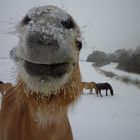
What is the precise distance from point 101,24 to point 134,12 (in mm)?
583

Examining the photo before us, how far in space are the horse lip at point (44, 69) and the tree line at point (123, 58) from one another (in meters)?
1.44

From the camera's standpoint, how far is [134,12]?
278cm

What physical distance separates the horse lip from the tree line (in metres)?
1.44

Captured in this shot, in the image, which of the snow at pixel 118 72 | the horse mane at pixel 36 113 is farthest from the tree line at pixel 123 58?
the horse mane at pixel 36 113

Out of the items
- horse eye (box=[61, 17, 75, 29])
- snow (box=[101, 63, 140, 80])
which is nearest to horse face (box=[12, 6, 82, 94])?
horse eye (box=[61, 17, 75, 29])

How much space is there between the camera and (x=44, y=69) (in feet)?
2.37

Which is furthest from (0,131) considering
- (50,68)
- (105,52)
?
(105,52)

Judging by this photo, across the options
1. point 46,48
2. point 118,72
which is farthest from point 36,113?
point 118,72

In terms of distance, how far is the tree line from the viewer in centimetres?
222

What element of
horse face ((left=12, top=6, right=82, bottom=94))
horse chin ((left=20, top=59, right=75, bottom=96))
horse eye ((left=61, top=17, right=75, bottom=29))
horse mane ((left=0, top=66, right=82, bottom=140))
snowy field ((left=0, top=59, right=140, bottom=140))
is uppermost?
horse eye ((left=61, top=17, right=75, bottom=29))

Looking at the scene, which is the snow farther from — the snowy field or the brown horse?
the brown horse

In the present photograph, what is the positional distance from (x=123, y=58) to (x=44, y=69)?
177 centimetres

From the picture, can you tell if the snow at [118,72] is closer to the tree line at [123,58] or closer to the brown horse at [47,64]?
the tree line at [123,58]

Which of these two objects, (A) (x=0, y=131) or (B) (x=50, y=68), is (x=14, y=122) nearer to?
(A) (x=0, y=131)
